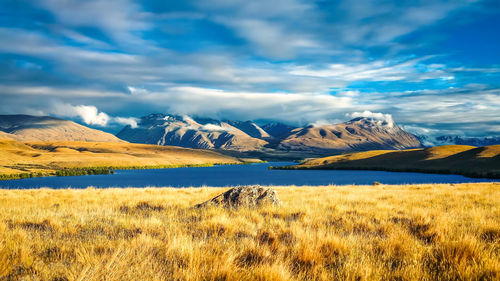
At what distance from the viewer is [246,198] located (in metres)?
13.4

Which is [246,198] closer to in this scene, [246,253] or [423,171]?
[246,253]

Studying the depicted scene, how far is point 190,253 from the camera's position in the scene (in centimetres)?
526

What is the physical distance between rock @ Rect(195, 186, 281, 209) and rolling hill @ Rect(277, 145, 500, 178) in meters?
121

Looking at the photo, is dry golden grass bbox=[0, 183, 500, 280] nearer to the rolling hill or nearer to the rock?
the rock

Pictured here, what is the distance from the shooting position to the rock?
12929mm

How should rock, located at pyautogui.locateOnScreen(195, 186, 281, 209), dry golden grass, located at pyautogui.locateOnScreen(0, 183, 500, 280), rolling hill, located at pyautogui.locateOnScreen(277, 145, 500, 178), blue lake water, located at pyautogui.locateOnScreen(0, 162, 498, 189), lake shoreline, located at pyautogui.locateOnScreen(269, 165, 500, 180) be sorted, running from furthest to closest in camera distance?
rolling hill, located at pyautogui.locateOnScreen(277, 145, 500, 178) → lake shoreline, located at pyautogui.locateOnScreen(269, 165, 500, 180) → blue lake water, located at pyautogui.locateOnScreen(0, 162, 498, 189) → rock, located at pyautogui.locateOnScreen(195, 186, 281, 209) → dry golden grass, located at pyautogui.locateOnScreen(0, 183, 500, 280)

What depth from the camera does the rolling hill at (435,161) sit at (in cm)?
12156

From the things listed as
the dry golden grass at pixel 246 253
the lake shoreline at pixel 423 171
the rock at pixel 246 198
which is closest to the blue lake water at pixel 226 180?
the lake shoreline at pixel 423 171

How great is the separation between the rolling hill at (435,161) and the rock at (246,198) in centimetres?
12104

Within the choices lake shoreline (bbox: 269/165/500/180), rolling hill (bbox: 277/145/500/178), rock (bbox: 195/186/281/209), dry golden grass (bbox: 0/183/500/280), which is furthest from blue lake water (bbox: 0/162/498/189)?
dry golden grass (bbox: 0/183/500/280)

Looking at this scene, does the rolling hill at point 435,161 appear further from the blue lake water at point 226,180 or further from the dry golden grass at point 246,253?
the dry golden grass at point 246,253

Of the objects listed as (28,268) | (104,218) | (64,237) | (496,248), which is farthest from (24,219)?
(496,248)

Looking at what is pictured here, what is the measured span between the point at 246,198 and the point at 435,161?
161 meters

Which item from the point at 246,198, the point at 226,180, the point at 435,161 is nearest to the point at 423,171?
the point at 435,161
